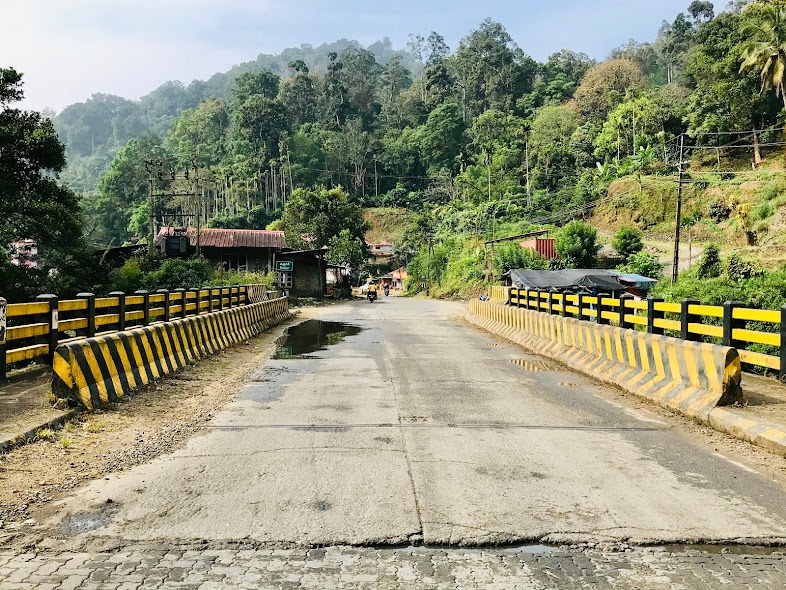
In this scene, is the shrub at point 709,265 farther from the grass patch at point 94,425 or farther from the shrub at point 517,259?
the grass patch at point 94,425

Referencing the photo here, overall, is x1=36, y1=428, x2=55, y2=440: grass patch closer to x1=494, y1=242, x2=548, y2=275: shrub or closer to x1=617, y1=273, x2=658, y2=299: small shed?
x1=617, y1=273, x2=658, y2=299: small shed

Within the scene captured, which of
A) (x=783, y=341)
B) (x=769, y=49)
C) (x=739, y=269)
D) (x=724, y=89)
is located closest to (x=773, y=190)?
(x=769, y=49)

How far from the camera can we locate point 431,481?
5.57 meters

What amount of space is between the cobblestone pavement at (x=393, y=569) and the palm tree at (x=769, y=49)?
58.3 meters

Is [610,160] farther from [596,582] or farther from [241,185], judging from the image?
[596,582]

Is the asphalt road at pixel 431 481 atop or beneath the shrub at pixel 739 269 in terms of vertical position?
beneath

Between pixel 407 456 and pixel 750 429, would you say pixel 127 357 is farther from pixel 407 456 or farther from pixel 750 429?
pixel 750 429

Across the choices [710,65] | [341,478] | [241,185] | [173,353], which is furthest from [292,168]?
[341,478]

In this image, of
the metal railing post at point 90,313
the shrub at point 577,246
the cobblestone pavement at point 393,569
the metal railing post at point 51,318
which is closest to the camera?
the cobblestone pavement at point 393,569

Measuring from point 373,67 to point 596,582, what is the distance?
155 m

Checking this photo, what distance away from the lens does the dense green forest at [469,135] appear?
6444 cm

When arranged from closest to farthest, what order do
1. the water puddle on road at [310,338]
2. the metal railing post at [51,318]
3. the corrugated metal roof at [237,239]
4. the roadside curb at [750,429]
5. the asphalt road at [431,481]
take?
the asphalt road at [431,481]
the roadside curb at [750,429]
the metal railing post at [51,318]
the water puddle on road at [310,338]
the corrugated metal roof at [237,239]

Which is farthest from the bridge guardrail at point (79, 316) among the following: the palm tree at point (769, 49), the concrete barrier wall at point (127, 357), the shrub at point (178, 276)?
the palm tree at point (769, 49)

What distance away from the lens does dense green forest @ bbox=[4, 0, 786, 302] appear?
211 ft
